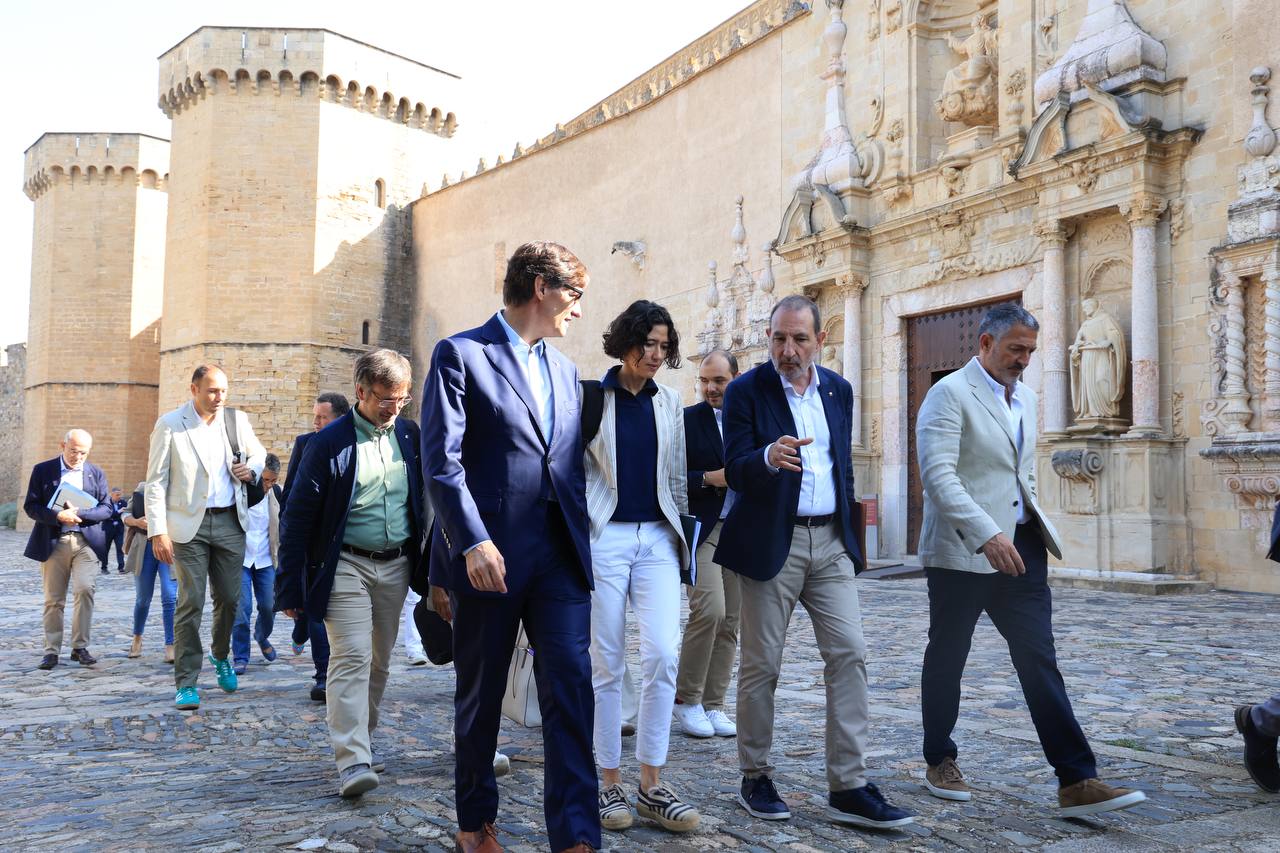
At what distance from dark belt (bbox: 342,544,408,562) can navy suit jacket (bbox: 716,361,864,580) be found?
1.33 m

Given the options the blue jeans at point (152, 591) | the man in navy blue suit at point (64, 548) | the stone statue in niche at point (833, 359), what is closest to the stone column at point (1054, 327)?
the stone statue in niche at point (833, 359)

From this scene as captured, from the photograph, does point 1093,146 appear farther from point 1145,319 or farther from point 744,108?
point 744,108

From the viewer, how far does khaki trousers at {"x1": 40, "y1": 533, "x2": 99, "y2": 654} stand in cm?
738

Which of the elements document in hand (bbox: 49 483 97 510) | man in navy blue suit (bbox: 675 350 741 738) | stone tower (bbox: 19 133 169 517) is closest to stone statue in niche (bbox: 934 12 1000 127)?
man in navy blue suit (bbox: 675 350 741 738)

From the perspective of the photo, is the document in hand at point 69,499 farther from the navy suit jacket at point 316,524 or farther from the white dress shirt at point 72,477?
the navy suit jacket at point 316,524

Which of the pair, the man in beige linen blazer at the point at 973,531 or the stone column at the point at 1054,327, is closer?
the man in beige linen blazer at the point at 973,531

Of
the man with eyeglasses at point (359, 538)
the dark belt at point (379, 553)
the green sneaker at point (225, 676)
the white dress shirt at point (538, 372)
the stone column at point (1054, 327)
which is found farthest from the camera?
the stone column at point (1054, 327)

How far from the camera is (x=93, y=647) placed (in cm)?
815

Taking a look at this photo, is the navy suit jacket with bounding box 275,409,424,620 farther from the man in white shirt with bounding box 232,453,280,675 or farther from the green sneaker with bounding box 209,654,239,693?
the man in white shirt with bounding box 232,453,280,675

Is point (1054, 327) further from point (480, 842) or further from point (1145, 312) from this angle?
point (480, 842)

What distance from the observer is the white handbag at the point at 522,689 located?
4320mm

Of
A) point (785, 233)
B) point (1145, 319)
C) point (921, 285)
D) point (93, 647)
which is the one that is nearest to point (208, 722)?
point (93, 647)

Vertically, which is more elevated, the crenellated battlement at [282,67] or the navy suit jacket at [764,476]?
the crenellated battlement at [282,67]

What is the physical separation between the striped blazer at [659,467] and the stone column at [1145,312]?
29.9 feet
